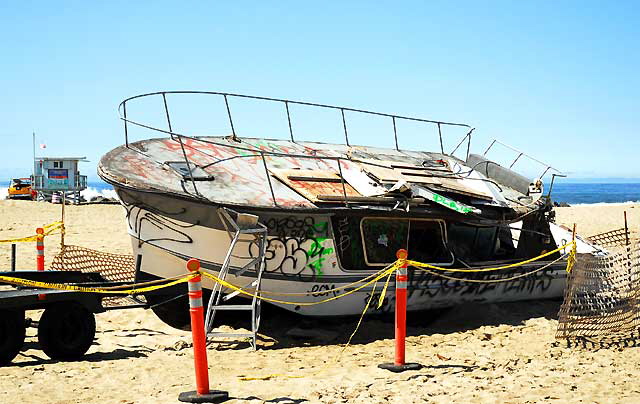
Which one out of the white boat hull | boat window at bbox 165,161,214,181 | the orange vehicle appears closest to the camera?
the white boat hull

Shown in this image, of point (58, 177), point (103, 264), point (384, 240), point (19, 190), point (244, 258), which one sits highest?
point (58, 177)

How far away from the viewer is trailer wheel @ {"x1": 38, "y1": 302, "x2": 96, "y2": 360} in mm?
8344

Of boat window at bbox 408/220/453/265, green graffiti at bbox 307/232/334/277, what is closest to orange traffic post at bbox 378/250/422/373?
green graffiti at bbox 307/232/334/277

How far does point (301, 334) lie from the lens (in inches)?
404

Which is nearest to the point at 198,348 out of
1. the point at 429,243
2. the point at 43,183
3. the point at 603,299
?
the point at 603,299

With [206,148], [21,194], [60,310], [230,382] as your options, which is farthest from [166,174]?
[21,194]

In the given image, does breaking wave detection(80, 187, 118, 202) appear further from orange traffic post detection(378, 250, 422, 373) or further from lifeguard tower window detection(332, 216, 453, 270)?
orange traffic post detection(378, 250, 422, 373)

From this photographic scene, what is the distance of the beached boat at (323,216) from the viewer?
10125 mm

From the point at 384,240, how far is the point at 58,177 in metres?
34.9

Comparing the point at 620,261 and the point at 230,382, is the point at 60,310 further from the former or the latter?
the point at 620,261

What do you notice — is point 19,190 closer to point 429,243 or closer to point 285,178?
point 285,178

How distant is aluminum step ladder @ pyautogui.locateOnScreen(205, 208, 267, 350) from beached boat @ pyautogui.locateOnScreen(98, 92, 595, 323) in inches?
4.2

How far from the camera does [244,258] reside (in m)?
10.1

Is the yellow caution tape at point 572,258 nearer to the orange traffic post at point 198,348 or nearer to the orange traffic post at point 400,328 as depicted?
the orange traffic post at point 400,328
